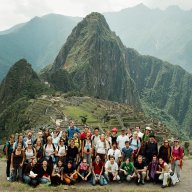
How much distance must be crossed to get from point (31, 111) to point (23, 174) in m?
55.8

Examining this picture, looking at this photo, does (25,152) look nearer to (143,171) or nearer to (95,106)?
(143,171)

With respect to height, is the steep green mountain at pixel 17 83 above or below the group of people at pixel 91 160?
above

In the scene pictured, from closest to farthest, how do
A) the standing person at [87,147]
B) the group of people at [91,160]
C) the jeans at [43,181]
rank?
the jeans at [43,181]
the group of people at [91,160]
the standing person at [87,147]

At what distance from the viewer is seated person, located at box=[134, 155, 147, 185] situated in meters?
19.7

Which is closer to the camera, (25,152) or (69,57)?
(25,152)

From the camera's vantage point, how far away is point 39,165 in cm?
1914

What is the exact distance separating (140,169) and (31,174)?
5543 mm

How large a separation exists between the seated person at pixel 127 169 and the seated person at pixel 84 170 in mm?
1693

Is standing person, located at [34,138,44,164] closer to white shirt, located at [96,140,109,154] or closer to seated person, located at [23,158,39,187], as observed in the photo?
seated person, located at [23,158,39,187]

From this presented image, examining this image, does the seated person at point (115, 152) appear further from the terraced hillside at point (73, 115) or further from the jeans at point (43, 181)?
the terraced hillside at point (73, 115)

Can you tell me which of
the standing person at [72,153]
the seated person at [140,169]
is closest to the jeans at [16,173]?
the standing person at [72,153]

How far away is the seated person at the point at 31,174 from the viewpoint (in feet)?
62.2

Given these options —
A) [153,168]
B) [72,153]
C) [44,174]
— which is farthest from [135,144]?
[44,174]

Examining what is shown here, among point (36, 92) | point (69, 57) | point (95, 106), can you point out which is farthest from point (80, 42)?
point (95, 106)
